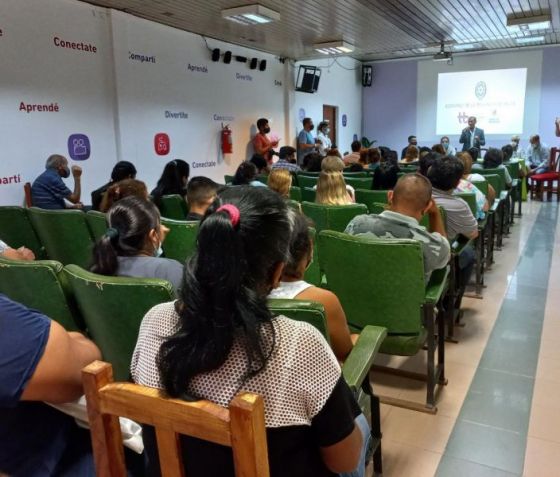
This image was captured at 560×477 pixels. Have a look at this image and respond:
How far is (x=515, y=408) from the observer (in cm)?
232

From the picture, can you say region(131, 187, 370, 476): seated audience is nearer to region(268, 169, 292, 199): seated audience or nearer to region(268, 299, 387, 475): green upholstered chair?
region(268, 299, 387, 475): green upholstered chair

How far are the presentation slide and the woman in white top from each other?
1131 centimetres

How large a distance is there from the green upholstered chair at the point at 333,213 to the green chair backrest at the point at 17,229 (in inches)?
76.6

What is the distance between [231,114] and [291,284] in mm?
7092

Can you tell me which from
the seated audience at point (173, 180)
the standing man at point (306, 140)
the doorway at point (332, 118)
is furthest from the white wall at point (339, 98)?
the seated audience at point (173, 180)

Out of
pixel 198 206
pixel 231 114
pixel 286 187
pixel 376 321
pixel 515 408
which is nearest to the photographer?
pixel 376 321

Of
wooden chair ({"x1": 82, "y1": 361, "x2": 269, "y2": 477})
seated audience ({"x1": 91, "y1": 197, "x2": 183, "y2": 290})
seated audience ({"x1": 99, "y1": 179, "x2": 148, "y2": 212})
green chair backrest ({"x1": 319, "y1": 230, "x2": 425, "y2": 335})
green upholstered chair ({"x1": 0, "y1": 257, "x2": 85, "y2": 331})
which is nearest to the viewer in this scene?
wooden chair ({"x1": 82, "y1": 361, "x2": 269, "y2": 477})

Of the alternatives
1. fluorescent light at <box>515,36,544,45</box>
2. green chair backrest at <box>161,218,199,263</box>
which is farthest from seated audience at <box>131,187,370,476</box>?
fluorescent light at <box>515,36,544,45</box>

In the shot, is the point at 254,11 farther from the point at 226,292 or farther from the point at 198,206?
the point at 226,292

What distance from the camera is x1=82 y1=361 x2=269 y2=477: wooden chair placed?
0.72m

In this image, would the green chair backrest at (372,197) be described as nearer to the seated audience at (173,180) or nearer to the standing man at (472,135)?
the seated audience at (173,180)

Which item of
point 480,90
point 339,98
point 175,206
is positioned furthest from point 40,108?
point 480,90

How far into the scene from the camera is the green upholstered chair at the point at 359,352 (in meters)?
1.18

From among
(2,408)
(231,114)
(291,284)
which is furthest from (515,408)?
(231,114)
